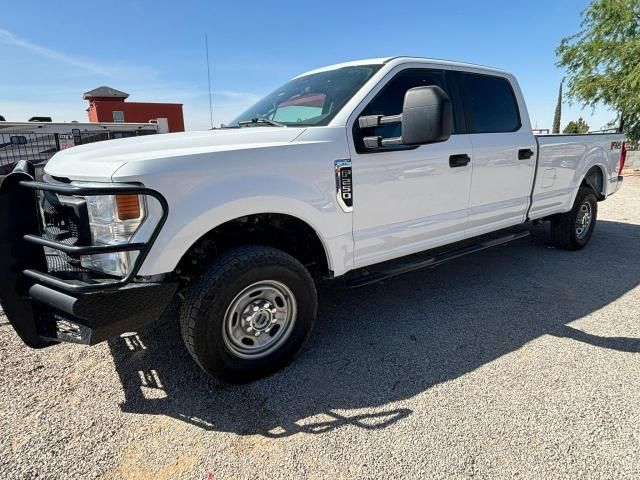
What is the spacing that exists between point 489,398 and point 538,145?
9.58ft

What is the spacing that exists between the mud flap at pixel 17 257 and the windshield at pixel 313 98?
1.61 m

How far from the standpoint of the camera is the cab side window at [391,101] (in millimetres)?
2815

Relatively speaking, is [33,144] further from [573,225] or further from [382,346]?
[573,225]

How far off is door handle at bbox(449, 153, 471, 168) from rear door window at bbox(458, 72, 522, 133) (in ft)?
1.03

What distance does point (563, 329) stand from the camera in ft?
10.7

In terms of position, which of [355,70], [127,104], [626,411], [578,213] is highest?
[127,104]

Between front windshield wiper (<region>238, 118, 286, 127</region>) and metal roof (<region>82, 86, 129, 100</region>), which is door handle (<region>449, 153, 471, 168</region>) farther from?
metal roof (<region>82, 86, 129, 100</region>)

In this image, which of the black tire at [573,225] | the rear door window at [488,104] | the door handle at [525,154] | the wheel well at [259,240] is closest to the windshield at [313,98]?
the wheel well at [259,240]

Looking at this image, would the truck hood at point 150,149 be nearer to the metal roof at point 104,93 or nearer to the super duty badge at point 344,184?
the super duty badge at point 344,184

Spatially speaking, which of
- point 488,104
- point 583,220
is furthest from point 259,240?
point 583,220

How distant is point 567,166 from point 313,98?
3.28 m

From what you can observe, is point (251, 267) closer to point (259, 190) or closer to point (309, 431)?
point (259, 190)

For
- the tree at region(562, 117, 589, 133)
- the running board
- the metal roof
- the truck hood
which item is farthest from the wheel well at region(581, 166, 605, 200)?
the metal roof

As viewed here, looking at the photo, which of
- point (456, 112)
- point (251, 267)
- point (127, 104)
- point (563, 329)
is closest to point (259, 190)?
point (251, 267)
